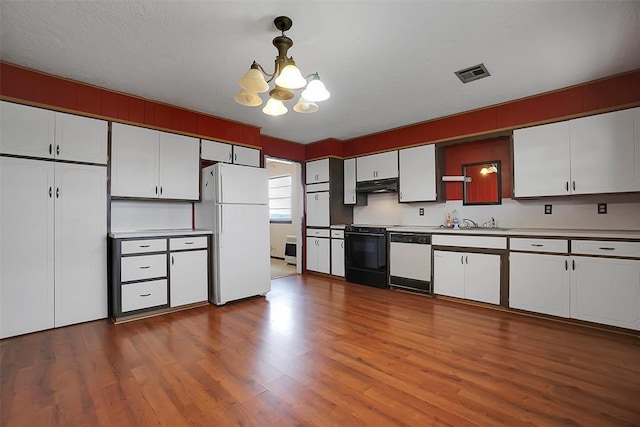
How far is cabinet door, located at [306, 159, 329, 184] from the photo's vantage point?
5553 mm

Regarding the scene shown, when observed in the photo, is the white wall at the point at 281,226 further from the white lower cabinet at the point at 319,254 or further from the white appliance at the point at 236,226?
the white appliance at the point at 236,226

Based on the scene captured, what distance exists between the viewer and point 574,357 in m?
2.33

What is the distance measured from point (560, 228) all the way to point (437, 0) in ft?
10.1

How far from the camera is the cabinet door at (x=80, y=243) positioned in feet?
9.79

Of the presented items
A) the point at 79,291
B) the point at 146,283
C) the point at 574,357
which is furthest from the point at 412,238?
the point at 79,291

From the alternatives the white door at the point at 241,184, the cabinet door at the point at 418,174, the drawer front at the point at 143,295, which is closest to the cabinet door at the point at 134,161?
the white door at the point at 241,184

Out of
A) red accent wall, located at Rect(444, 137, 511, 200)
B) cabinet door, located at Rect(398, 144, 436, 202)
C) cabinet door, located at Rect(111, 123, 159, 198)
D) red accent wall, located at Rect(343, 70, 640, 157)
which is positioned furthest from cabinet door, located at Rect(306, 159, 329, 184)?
cabinet door, located at Rect(111, 123, 159, 198)

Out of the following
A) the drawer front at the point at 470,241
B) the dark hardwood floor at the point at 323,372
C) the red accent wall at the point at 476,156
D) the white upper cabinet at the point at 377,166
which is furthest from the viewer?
the white upper cabinet at the point at 377,166

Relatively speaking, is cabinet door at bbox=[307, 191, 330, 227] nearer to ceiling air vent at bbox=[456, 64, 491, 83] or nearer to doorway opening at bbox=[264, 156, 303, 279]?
doorway opening at bbox=[264, 156, 303, 279]

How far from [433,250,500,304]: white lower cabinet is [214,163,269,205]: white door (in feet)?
8.58

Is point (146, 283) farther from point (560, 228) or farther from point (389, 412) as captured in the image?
point (560, 228)

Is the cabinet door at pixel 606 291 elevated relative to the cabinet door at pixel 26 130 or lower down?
lower down

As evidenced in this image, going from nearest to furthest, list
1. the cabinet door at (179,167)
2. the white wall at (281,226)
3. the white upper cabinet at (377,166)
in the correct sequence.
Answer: the cabinet door at (179,167) → the white upper cabinet at (377,166) → the white wall at (281,226)

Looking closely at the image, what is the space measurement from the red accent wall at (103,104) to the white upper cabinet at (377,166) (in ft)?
7.25
